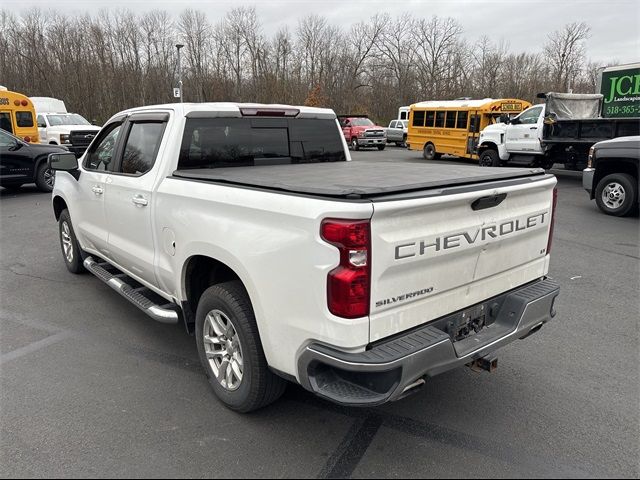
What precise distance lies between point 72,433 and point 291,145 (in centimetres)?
288

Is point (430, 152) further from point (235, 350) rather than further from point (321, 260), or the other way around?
point (321, 260)

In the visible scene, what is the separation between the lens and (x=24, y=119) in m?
17.5

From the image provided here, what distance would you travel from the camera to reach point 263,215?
2596 millimetres

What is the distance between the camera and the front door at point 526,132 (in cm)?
1451

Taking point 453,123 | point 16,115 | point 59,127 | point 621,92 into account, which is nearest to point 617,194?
point 621,92

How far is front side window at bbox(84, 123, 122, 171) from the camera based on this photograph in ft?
14.9

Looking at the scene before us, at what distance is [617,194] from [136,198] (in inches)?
359

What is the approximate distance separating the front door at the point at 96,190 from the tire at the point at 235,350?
193 centimetres

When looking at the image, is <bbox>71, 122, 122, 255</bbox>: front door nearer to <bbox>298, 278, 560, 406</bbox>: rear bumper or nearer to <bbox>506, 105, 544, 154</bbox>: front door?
<bbox>298, 278, 560, 406</bbox>: rear bumper

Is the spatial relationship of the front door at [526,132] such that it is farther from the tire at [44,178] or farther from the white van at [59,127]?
the white van at [59,127]

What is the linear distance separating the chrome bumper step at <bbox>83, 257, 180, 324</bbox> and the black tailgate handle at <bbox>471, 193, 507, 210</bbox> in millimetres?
2228

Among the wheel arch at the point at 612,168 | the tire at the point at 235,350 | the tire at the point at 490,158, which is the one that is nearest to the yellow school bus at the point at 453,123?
the tire at the point at 490,158

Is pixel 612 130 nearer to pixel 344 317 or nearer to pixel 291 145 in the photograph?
pixel 291 145

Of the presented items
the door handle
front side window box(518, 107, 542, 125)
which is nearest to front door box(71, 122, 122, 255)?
the door handle
